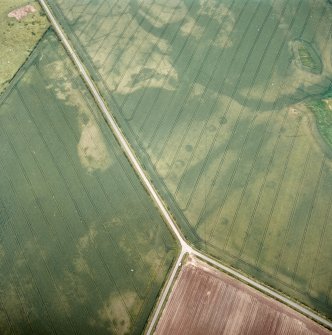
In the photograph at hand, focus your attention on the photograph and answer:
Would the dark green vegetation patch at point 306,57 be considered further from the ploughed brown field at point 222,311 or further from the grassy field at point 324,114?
the ploughed brown field at point 222,311

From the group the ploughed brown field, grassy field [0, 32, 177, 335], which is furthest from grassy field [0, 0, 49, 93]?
the ploughed brown field

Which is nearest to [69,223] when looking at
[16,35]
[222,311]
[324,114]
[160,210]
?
[160,210]

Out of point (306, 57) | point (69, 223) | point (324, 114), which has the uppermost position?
point (306, 57)

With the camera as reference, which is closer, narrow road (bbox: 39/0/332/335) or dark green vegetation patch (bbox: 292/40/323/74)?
narrow road (bbox: 39/0/332/335)

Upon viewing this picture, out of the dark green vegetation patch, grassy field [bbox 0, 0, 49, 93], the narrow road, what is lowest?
the narrow road

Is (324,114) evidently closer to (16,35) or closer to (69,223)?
(69,223)

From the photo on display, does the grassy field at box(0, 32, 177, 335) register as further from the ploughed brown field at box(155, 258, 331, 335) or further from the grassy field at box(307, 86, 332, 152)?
the grassy field at box(307, 86, 332, 152)
